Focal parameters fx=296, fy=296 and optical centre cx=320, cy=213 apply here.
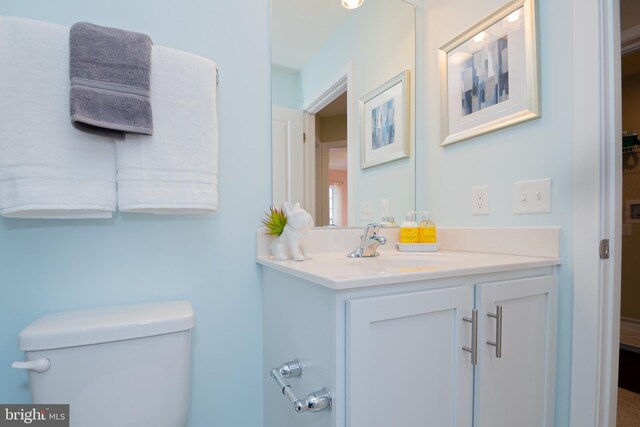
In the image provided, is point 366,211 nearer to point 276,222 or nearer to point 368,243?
point 368,243

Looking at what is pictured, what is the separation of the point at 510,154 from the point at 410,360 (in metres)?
0.85

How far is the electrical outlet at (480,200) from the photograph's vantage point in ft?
3.85

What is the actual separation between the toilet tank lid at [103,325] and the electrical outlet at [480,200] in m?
1.11

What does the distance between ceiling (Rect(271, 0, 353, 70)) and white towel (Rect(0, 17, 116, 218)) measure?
64 cm

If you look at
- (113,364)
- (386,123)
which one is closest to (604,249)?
(386,123)

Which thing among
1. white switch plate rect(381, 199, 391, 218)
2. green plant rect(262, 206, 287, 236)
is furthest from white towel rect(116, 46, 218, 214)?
white switch plate rect(381, 199, 391, 218)

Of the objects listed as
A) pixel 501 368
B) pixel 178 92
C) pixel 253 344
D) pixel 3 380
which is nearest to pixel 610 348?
pixel 501 368

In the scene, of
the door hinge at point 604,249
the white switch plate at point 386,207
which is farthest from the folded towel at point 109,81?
the door hinge at point 604,249

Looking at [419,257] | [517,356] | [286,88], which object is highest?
[286,88]

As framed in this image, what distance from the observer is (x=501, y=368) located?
82 centimetres

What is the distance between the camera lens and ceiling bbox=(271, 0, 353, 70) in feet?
3.64

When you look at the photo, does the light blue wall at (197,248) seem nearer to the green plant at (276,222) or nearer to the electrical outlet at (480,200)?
the green plant at (276,222)

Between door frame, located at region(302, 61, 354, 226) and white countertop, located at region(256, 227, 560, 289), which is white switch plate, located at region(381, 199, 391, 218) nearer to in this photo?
white countertop, located at region(256, 227, 560, 289)

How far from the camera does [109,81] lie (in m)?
0.73
